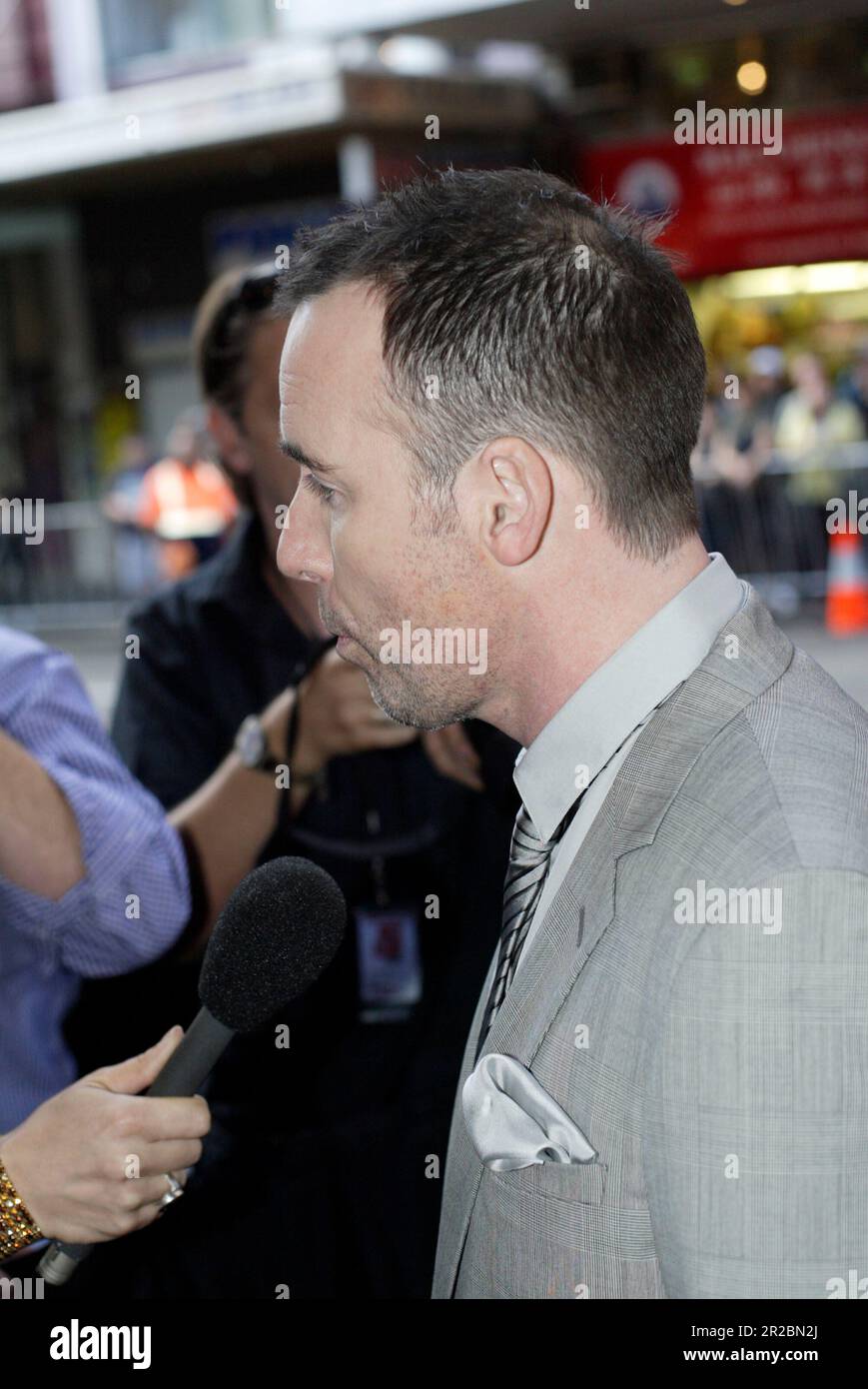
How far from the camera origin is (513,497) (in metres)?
1.35

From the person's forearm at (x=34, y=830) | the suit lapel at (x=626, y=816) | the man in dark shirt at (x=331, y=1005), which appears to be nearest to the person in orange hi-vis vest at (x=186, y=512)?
the man in dark shirt at (x=331, y=1005)

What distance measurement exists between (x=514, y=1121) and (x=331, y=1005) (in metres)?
1.24

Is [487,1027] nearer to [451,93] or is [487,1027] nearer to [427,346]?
[427,346]

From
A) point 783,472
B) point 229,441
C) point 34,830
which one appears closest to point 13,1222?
point 34,830

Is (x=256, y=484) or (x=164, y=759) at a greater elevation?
(x=256, y=484)

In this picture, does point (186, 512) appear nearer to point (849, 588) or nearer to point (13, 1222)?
point (849, 588)

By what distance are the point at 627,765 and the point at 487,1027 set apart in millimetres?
315

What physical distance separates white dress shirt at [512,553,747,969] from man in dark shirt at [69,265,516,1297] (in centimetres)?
74

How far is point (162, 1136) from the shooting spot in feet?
4.64

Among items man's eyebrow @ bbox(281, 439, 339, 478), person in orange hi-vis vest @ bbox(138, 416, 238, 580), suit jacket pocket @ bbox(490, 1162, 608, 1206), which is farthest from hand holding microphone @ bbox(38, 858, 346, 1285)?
person in orange hi-vis vest @ bbox(138, 416, 238, 580)

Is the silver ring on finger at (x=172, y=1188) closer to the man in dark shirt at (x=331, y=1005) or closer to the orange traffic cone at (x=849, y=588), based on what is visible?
the man in dark shirt at (x=331, y=1005)

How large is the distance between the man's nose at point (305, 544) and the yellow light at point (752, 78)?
11.8 meters
